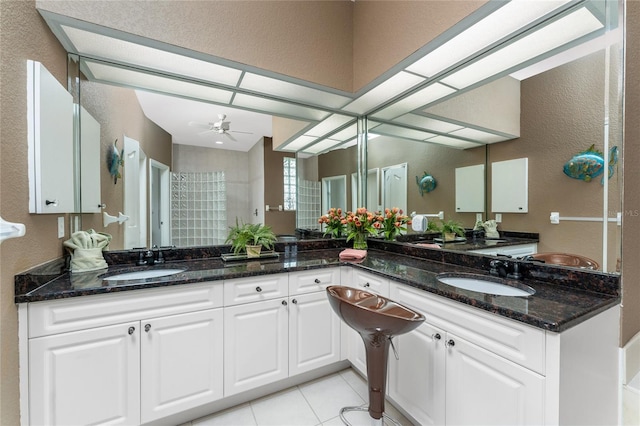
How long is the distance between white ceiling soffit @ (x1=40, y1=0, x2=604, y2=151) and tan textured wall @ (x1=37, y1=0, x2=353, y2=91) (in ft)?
0.20

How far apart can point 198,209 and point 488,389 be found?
7.43 feet

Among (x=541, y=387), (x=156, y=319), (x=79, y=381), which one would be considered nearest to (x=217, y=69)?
(x=156, y=319)

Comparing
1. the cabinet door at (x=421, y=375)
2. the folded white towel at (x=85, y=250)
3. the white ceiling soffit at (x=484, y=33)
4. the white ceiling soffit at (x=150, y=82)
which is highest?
the white ceiling soffit at (x=484, y=33)

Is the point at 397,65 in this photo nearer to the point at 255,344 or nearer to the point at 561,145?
the point at 561,145

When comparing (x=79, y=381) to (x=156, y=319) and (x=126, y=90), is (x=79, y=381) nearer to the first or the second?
(x=156, y=319)

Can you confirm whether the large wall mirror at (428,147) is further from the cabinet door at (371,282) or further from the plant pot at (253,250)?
the cabinet door at (371,282)

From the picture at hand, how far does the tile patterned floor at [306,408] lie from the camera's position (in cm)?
169

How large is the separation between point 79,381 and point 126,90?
199cm

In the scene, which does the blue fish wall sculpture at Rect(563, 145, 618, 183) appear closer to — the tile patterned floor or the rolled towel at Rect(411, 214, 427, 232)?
the rolled towel at Rect(411, 214, 427, 232)

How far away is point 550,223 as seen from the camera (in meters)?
1.50

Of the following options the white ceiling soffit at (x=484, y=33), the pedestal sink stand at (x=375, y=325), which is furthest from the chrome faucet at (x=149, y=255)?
the white ceiling soffit at (x=484, y=33)

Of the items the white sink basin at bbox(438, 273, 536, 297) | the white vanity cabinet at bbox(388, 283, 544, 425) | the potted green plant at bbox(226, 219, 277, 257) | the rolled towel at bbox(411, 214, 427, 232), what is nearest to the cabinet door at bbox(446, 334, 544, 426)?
the white vanity cabinet at bbox(388, 283, 544, 425)

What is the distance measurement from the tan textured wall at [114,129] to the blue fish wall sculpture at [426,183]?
7.22 ft

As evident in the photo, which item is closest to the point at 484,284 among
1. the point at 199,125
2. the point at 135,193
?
the point at 199,125
